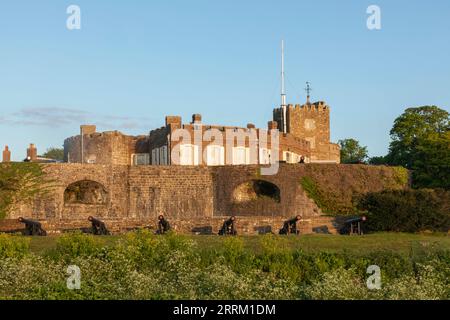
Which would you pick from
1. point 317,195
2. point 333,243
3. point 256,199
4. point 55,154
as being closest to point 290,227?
point 333,243

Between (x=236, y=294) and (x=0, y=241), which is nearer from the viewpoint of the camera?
(x=236, y=294)

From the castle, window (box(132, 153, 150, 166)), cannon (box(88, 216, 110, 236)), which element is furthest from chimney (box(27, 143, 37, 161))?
cannon (box(88, 216, 110, 236))

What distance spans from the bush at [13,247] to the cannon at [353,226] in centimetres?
1354

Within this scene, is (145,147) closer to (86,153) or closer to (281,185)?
(86,153)

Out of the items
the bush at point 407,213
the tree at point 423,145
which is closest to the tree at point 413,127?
the tree at point 423,145

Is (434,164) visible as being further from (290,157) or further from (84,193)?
(84,193)

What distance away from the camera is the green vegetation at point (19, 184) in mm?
41438

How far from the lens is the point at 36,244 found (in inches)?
1093

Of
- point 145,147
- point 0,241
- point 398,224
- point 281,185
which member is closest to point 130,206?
point 281,185

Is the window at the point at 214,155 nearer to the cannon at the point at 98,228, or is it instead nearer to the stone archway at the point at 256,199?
the stone archway at the point at 256,199

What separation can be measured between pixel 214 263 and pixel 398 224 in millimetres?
12875

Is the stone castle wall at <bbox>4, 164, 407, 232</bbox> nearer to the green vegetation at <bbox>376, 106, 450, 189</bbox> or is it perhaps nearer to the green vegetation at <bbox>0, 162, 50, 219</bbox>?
the green vegetation at <bbox>0, 162, 50, 219</bbox>

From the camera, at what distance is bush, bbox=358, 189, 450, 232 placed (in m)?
33.7

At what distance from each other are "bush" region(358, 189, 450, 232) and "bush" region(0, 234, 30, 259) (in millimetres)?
15018
